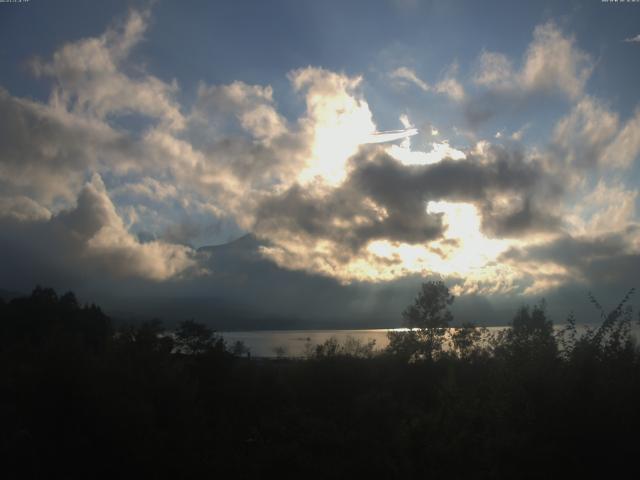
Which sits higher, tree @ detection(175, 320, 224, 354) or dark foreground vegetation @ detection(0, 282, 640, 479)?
tree @ detection(175, 320, 224, 354)

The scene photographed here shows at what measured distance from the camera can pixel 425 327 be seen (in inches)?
2104

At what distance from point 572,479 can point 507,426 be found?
1.69 m

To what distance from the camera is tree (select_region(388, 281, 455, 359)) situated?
45.3 meters

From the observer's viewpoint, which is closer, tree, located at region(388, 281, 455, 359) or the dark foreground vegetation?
the dark foreground vegetation

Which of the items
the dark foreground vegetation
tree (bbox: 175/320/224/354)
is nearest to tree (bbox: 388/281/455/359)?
tree (bbox: 175/320/224/354)

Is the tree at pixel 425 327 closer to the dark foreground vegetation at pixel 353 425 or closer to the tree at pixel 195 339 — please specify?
the tree at pixel 195 339

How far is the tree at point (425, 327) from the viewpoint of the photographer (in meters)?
45.3

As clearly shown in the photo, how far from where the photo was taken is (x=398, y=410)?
1530 centimetres

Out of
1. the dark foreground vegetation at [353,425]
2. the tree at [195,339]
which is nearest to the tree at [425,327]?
the tree at [195,339]

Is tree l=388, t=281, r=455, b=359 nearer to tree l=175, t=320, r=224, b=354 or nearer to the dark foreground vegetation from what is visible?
tree l=175, t=320, r=224, b=354

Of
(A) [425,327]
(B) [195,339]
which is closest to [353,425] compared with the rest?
(B) [195,339]

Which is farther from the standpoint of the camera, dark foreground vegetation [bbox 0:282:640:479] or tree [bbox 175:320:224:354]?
tree [bbox 175:320:224:354]

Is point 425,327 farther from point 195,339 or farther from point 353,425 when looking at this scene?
point 353,425

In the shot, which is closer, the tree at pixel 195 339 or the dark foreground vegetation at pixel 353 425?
the dark foreground vegetation at pixel 353 425
